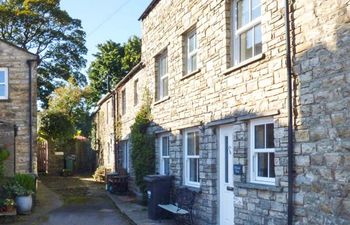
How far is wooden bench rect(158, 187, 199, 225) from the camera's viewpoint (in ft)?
38.1

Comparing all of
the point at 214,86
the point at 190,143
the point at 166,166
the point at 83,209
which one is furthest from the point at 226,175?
the point at 83,209

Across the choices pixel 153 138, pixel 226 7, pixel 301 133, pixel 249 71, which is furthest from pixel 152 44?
pixel 301 133

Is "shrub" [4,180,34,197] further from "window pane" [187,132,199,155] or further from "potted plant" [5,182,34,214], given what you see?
"window pane" [187,132,199,155]

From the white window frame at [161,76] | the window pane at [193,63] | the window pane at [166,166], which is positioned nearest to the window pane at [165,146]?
the window pane at [166,166]

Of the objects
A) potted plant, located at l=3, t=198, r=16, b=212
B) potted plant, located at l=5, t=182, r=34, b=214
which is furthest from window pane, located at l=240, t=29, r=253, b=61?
potted plant, located at l=5, t=182, r=34, b=214

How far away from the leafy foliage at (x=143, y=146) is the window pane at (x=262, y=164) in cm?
701

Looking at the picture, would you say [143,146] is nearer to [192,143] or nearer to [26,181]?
[192,143]

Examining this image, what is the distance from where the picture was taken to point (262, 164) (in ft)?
29.3

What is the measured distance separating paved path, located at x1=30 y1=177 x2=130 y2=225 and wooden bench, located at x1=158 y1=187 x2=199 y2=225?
1.41 m

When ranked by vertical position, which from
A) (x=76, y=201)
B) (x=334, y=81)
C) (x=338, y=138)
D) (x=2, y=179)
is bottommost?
(x=76, y=201)

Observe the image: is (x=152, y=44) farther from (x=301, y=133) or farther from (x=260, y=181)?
(x=301, y=133)

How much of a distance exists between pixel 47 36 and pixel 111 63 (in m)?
10.1

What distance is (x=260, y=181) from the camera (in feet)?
29.2

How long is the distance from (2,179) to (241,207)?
8.95 meters
